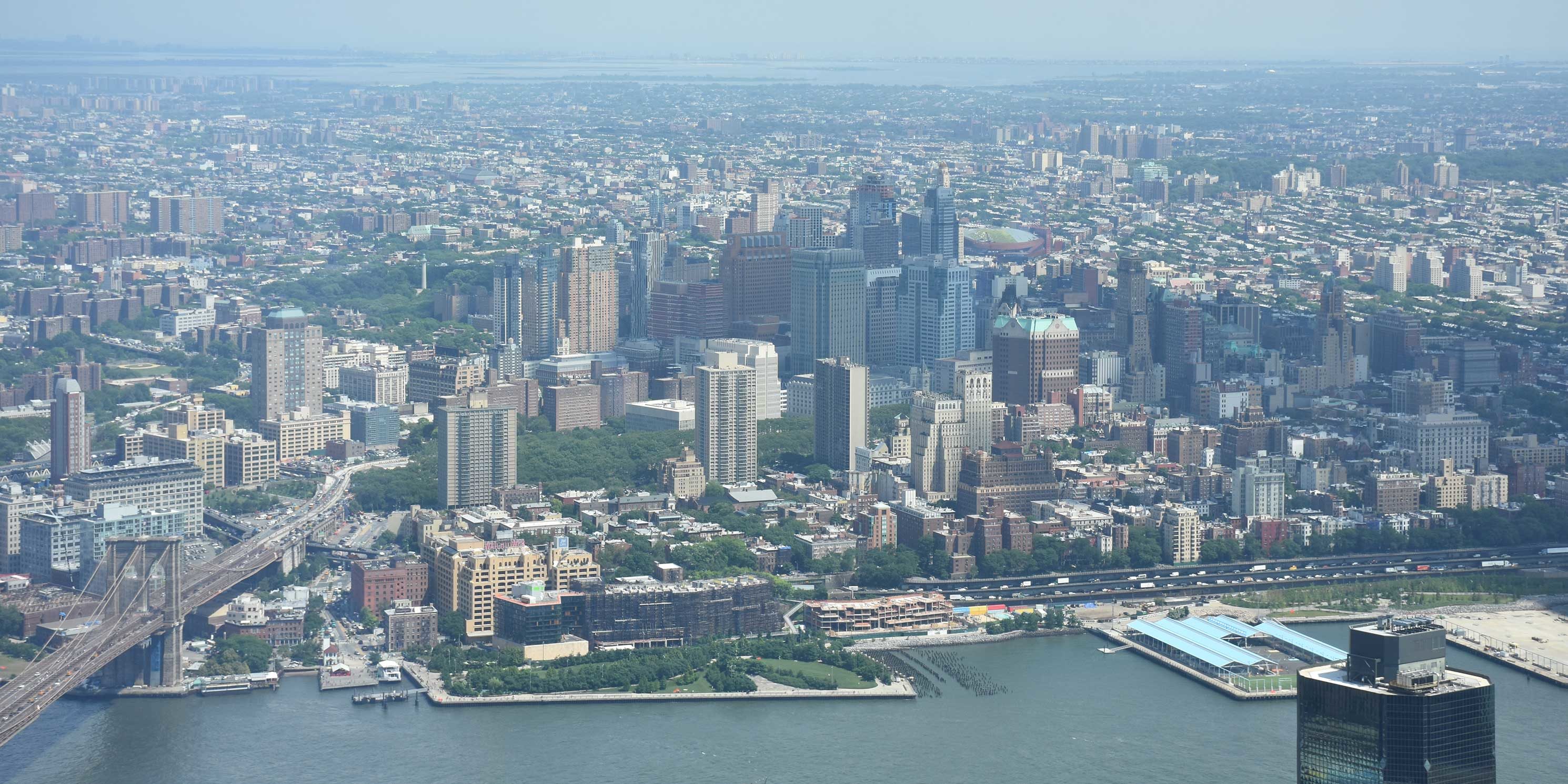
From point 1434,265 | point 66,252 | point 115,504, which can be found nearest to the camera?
point 115,504

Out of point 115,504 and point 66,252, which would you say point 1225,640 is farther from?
point 66,252

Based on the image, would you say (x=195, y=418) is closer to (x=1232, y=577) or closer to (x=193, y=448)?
(x=193, y=448)

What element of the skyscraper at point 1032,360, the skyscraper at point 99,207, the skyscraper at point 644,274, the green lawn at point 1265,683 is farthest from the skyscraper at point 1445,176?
the green lawn at point 1265,683

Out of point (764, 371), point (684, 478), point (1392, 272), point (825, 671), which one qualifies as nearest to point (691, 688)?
point (825, 671)

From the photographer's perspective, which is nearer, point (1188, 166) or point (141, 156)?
point (1188, 166)

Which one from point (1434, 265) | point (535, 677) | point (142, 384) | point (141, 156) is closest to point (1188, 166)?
point (1434, 265)

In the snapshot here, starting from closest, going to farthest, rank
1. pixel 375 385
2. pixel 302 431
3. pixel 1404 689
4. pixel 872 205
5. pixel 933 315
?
1. pixel 1404 689
2. pixel 302 431
3. pixel 375 385
4. pixel 933 315
5. pixel 872 205
